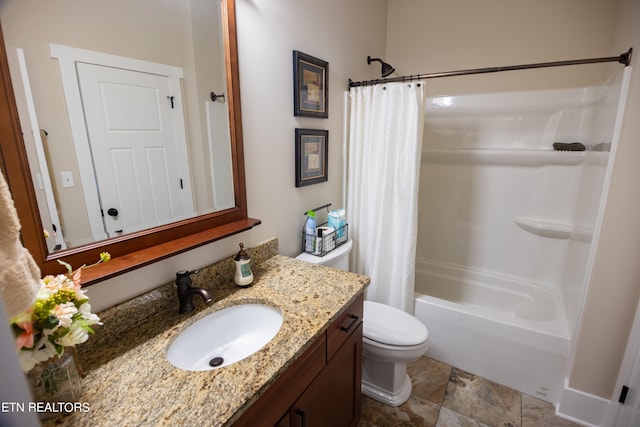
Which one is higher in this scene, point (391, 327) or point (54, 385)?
point (54, 385)

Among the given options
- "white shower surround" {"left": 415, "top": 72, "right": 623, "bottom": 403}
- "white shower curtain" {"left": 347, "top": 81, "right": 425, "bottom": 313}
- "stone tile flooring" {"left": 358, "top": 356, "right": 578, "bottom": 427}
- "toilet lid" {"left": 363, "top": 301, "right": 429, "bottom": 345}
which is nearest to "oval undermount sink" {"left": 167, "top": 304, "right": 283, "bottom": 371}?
"toilet lid" {"left": 363, "top": 301, "right": 429, "bottom": 345}

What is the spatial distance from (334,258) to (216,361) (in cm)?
90

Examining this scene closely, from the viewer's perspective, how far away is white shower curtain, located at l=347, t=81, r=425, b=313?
72.8 inches

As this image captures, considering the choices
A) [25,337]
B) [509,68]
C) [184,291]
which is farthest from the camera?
[509,68]

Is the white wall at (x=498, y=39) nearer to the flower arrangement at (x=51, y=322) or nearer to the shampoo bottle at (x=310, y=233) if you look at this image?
the shampoo bottle at (x=310, y=233)

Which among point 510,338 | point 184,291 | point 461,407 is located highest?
point 184,291

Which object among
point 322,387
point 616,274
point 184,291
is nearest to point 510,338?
point 616,274

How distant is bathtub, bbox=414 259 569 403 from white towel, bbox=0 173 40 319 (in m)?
1.95

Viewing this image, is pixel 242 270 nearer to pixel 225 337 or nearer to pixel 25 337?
pixel 225 337

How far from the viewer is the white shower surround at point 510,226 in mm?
1738

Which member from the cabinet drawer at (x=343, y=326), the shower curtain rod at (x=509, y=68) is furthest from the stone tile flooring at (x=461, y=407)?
the shower curtain rod at (x=509, y=68)

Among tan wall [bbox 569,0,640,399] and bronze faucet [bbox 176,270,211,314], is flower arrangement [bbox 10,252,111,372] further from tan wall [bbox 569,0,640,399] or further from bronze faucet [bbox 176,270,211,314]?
tan wall [bbox 569,0,640,399]

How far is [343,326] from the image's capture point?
120 cm

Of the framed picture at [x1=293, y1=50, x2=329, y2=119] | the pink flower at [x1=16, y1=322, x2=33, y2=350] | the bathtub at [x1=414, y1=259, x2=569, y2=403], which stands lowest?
the bathtub at [x1=414, y1=259, x2=569, y2=403]
